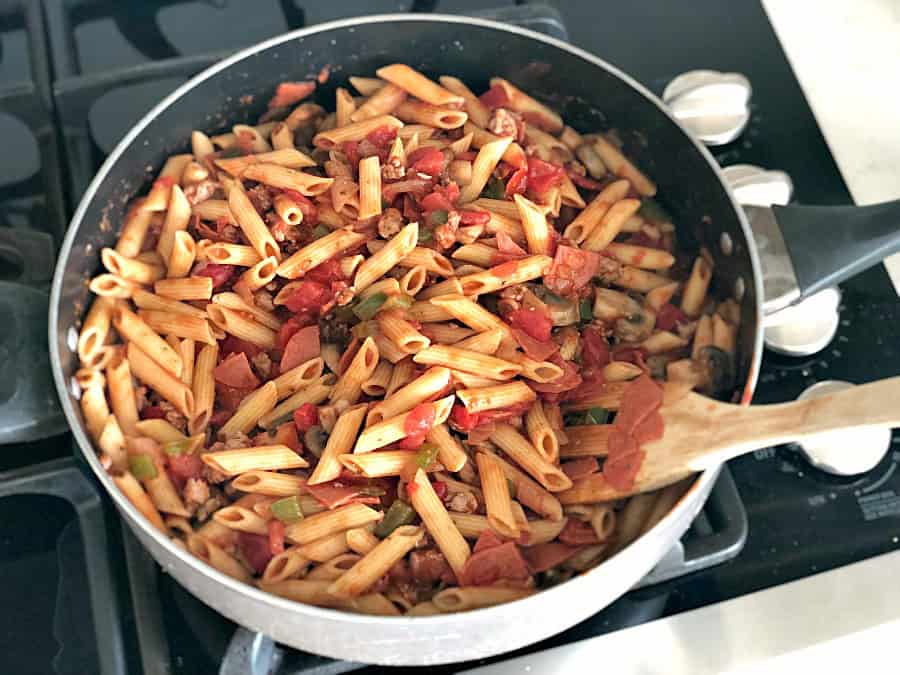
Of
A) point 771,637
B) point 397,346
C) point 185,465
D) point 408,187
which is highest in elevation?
point 408,187

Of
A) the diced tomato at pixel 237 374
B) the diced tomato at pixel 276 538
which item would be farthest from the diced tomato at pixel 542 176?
the diced tomato at pixel 276 538

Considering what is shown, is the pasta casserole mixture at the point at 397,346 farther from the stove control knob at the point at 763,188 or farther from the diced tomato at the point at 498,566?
the stove control knob at the point at 763,188

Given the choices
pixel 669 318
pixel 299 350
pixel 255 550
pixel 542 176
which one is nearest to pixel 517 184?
pixel 542 176

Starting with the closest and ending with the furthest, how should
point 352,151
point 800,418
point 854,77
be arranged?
1. point 800,418
2. point 352,151
3. point 854,77

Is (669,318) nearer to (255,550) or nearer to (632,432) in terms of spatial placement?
(632,432)

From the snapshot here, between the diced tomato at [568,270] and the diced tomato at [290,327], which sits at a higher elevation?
the diced tomato at [568,270]

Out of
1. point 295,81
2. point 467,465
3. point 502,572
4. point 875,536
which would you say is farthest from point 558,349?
point 295,81

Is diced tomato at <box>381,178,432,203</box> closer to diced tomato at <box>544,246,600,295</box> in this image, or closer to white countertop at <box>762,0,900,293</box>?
diced tomato at <box>544,246,600,295</box>
